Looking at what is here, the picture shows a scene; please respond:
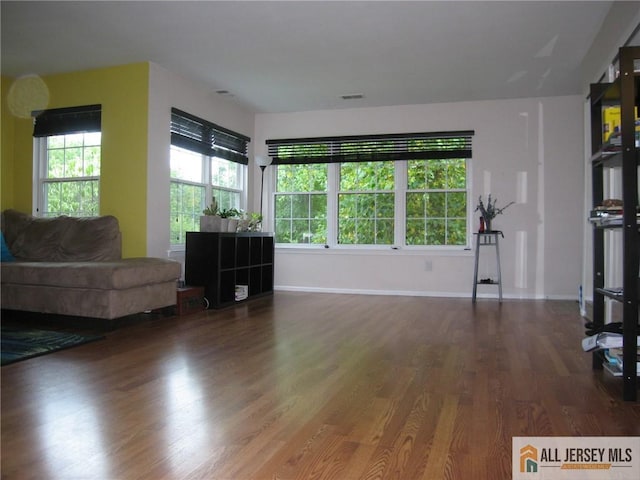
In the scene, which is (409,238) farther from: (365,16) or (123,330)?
(123,330)

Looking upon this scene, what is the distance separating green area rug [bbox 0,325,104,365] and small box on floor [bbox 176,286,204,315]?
114 centimetres

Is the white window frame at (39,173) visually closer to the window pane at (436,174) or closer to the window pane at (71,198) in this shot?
the window pane at (71,198)

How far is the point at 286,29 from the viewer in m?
4.31

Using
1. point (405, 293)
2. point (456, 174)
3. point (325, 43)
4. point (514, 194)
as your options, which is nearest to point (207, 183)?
point (325, 43)

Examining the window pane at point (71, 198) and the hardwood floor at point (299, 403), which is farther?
the window pane at point (71, 198)

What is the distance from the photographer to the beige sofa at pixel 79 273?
3.97 m

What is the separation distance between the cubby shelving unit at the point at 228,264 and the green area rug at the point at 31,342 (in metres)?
1.63

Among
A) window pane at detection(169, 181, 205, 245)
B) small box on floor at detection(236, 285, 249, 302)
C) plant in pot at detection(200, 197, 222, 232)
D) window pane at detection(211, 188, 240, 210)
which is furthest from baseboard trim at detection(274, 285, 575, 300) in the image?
plant in pot at detection(200, 197, 222, 232)

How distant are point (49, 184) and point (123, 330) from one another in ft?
9.03

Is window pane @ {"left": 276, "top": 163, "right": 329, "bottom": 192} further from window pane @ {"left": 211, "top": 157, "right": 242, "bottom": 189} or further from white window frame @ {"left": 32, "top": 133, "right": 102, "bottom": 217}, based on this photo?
white window frame @ {"left": 32, "top": 133, "right": 102, "bottom": 217}

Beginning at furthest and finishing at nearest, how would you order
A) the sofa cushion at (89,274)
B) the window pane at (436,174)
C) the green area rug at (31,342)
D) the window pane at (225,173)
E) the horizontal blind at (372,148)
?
the window pane at (436,174) < the horizontal blind at (372,148) < the window pane at (225,173) < the sofa cushion at (89,274) < the green area rug at (31,342)

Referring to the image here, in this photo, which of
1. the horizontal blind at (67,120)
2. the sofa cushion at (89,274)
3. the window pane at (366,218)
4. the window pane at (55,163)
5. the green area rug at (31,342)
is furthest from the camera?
the window pane at (366,218)

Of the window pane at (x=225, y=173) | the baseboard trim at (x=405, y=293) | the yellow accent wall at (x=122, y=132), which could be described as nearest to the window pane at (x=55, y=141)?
the yellow accent wall at (x=122, y=132)

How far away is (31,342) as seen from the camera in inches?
136
